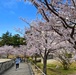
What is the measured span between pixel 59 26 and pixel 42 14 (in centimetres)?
102

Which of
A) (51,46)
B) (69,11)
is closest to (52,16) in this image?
(69,11)

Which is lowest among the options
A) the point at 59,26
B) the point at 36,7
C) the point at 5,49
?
the point at 59,26

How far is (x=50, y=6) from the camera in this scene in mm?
8516

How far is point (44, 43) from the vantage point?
794 inches

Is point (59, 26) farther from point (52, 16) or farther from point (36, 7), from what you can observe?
point (36, 7)

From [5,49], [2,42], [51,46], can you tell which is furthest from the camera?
[2,42]

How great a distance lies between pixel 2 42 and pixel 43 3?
96.9m

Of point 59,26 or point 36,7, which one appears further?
point 59,26

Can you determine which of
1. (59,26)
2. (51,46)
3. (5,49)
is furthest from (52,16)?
(5,49)

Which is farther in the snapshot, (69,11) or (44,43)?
(44,43)

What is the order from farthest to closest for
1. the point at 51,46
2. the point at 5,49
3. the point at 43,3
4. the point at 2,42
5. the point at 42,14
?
the point at 2,42 < the point at 5,49 < the point at 51,46 < the point at 42,14 < the point at 43,3

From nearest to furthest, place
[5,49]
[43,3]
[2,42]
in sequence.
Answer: [43,3] → [5,49] → [2,42]

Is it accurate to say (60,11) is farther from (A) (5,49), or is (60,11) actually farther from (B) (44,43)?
(A) (5,49)

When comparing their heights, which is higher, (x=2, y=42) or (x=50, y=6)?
(x=2, y=42)
